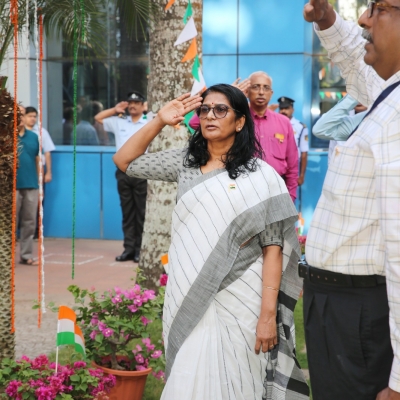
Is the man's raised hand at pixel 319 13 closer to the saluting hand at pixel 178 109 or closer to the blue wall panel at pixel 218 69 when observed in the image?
the saluting hand at pixel 178 109

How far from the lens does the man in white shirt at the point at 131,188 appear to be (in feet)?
33.6

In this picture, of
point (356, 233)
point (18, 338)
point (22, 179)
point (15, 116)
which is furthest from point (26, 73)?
point (356, 233)

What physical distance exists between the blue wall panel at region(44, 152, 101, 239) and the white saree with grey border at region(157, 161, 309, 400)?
8.48 m

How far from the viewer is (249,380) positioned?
3701mm

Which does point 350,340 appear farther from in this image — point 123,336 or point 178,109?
point 123,336

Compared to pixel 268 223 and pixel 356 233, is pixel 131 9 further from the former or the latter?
pixel 356 233

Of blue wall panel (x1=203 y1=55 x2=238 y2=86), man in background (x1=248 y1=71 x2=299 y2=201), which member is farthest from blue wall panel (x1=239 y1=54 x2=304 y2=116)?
man in background (x1=248 y1=71 x2=299 y2=201)

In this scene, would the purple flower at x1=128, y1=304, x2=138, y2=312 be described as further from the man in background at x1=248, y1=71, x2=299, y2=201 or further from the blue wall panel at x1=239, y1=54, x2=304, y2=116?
the blue wall panel at x1=239, y1=54, x2=304, y2=116

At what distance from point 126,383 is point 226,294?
134cm

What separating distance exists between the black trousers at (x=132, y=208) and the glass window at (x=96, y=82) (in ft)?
7.15

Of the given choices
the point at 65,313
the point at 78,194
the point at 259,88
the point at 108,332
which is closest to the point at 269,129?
the point at 259,88

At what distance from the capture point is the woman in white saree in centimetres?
364

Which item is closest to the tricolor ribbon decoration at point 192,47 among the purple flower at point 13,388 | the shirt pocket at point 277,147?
the shirt pocket at point 277,147

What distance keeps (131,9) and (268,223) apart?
239 cm
